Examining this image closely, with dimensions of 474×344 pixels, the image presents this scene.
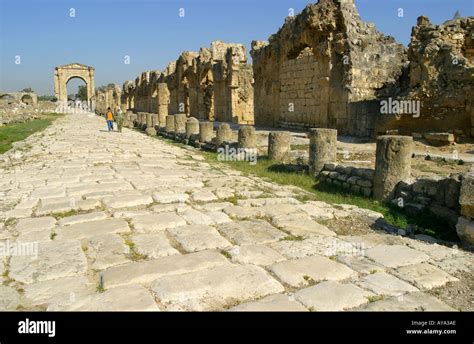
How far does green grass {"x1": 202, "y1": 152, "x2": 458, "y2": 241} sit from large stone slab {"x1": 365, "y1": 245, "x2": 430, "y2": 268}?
0.93m

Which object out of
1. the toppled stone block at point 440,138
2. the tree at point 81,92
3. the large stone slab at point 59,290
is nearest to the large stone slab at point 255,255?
the large stone slab at point 59,290

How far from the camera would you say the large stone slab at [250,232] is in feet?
14.0

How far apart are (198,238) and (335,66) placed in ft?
39.5

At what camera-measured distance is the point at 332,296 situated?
119 inches

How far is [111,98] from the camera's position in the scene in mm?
49844

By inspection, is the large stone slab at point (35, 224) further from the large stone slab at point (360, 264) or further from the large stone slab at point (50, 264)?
the large stone slab at point (360, 264)

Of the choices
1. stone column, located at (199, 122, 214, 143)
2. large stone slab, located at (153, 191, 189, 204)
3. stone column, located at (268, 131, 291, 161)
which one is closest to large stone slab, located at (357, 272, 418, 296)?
large stone slab, located at (153, 191, 189, 204)

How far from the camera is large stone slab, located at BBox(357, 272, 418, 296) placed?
10.4ft

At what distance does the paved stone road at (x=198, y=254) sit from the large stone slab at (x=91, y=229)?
1 cm

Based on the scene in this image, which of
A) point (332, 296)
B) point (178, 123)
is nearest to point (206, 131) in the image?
point (178, 123)

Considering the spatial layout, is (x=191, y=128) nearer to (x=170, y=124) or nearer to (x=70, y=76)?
(x=170, y=124)
